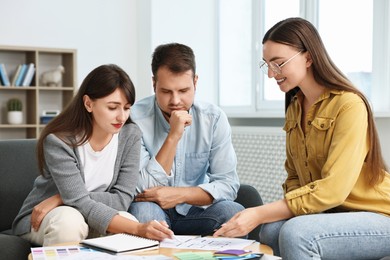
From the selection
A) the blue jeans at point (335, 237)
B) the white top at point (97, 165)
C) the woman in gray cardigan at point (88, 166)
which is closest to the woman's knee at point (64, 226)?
the woman in gray cardigan at point (88, 166)

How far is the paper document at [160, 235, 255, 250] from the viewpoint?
1747mm

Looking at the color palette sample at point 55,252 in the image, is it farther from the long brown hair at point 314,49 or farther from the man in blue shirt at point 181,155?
the long brown hair at point 314,49

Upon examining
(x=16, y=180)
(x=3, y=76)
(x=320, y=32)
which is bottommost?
(x=16, y=180)

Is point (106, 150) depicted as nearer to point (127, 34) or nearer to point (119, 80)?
point (119, 80)

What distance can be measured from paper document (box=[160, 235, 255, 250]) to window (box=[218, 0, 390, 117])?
202cm

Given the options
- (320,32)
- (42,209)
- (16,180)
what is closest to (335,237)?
(42,209)

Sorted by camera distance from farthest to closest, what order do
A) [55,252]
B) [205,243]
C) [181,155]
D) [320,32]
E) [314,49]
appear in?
Answer: [320,32] < [181,155] < [314,49] < [205,243] < [55,252]

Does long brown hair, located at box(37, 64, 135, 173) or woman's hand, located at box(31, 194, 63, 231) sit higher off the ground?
long brown hair, located at box(37, 64, 135, 173)

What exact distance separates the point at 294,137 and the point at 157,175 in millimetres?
570

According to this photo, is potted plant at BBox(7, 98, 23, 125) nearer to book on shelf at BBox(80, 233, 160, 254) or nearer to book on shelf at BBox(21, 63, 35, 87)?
book on shelf at BBox(21, 63, 35, 87)

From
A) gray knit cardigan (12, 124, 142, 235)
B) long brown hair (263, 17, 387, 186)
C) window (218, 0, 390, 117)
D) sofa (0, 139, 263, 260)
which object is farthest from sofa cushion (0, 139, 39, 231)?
window (218, 0, 390, 117)

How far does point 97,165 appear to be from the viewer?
2244mm

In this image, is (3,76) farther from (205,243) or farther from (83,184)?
(205,243)

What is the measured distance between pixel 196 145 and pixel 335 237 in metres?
0.90
